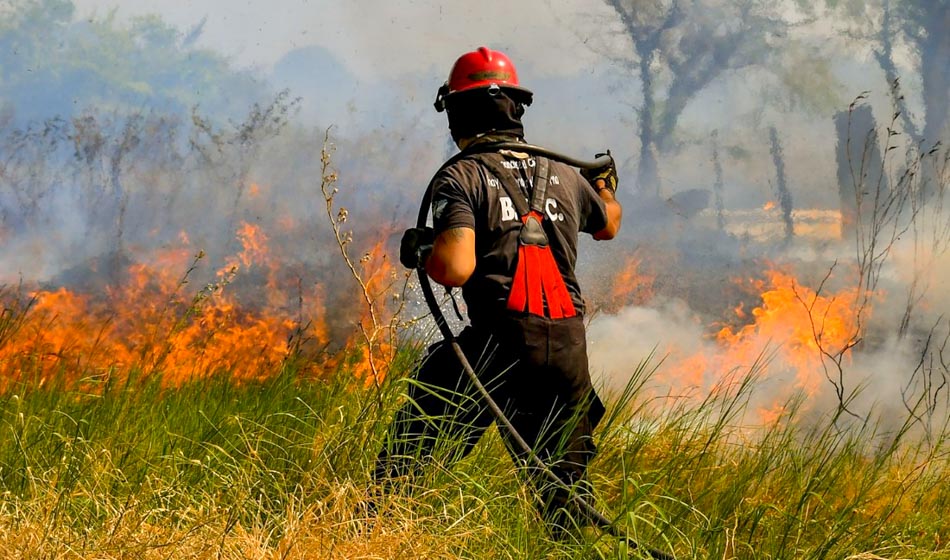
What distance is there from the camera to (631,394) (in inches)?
164

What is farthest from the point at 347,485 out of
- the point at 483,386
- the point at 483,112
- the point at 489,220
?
the point at 483,112

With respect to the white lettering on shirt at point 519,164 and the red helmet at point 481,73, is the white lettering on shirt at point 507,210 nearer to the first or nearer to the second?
the white lettering on shirt at point 519,164

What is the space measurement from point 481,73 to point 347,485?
1.50m

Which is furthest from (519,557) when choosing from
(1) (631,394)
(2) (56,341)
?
(2) (56,341)

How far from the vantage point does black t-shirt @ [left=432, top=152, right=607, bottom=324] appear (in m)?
3.51

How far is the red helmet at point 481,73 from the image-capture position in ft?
12.2

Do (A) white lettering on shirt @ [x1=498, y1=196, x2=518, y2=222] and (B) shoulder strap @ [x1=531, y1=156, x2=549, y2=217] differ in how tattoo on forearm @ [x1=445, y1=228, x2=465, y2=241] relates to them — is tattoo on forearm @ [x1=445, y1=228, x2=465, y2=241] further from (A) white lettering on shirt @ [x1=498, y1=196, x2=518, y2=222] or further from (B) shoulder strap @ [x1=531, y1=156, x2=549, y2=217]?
(B) shoulder strap @ [x1=531, y1=156, x2=549, y2=217]

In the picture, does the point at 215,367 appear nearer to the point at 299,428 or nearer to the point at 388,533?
the point at 299,428

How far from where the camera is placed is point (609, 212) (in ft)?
13.1

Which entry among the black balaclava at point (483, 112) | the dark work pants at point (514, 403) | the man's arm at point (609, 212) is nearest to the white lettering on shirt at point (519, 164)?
the black balaclava at point (483, 112)

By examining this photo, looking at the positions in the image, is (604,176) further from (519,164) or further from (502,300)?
(502,300)

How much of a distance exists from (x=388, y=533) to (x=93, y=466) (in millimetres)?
1273

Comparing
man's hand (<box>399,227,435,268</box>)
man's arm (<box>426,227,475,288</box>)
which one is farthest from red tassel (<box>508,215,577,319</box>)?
man's hand (<box>399,227,435,268</box>)

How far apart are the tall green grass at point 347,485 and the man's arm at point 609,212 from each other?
0.54 meters
